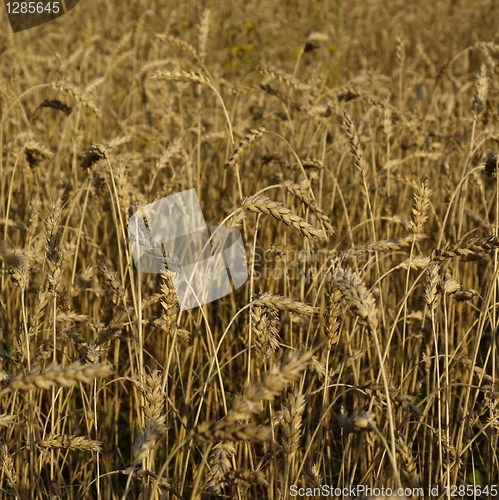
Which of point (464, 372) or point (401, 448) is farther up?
point (401, 448)

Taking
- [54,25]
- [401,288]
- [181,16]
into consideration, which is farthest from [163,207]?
[54,25]

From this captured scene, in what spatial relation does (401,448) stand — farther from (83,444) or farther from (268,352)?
(83,444)

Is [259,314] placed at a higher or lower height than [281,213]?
lower

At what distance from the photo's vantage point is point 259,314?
4.09 ft

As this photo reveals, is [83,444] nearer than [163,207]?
Yes

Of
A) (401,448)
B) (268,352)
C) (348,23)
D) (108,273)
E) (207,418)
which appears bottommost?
(207,418)

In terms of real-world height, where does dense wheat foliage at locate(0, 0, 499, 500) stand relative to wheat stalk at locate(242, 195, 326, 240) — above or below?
below

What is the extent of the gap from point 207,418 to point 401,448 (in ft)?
2.82

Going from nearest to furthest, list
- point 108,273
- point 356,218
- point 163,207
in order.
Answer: point 108,273 < point 163,207 < point 356,218

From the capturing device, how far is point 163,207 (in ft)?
7.73

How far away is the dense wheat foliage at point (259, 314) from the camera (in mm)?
1225

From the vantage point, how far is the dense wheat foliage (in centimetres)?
122

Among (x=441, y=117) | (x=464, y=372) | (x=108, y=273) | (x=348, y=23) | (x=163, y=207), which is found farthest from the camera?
(x=348, y=23)

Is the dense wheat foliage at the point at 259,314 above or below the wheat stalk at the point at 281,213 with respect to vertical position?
below
